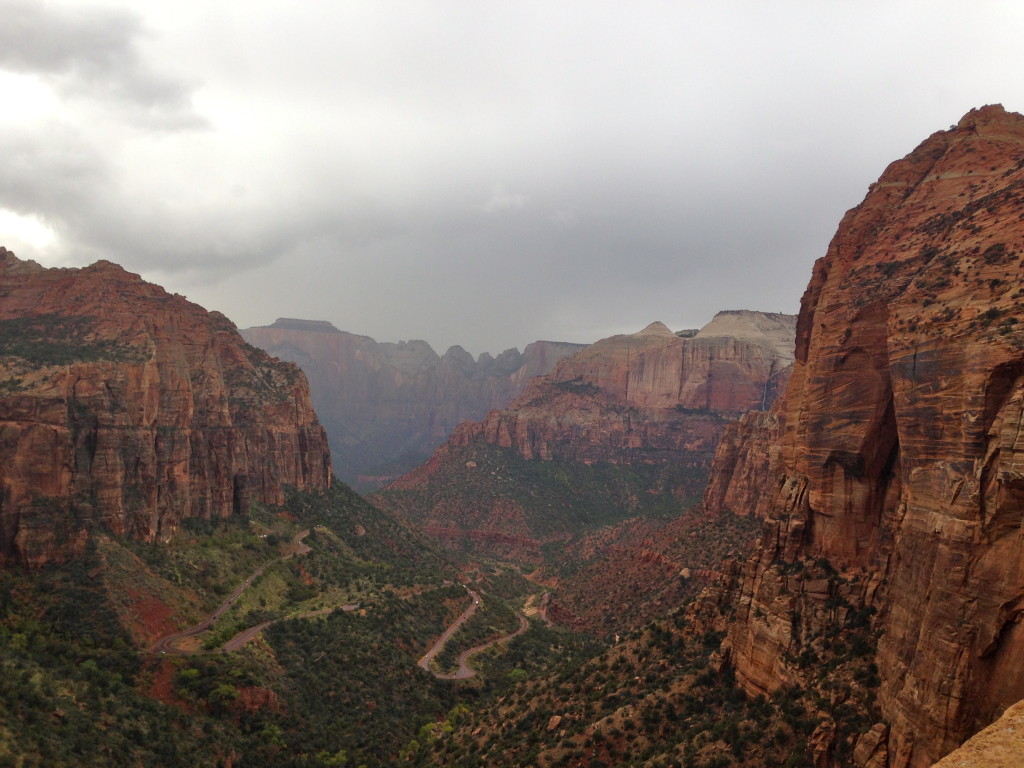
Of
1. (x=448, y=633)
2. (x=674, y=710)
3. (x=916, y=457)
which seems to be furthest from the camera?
(x=448, y=633)

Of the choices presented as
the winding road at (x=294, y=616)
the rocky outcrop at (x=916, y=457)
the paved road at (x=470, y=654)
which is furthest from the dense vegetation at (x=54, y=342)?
the rocky outcrop at (x=916, y=457)

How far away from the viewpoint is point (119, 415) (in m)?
76.2

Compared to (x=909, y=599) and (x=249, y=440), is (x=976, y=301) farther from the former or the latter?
(x=249, y=440)

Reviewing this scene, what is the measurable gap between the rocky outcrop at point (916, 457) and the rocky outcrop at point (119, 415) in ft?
216

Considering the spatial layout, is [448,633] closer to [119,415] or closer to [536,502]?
[119,415]

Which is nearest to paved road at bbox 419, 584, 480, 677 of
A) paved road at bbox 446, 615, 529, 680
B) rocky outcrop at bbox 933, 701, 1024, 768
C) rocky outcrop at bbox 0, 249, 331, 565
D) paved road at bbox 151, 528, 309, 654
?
paved road at bbox 446, 615, 529, 680

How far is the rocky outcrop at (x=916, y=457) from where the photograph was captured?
79.6ft

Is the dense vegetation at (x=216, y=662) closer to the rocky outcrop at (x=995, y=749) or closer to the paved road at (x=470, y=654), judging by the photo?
the paved road at (x=470, y=654)

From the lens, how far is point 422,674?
75.1m

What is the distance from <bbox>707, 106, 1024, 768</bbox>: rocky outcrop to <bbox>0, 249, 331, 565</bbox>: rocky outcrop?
2587 inches

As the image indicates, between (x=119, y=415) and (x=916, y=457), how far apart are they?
77782 millimetres

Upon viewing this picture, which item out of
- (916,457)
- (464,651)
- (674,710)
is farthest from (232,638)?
(916,457)

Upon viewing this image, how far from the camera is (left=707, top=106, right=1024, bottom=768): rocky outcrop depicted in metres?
24.3

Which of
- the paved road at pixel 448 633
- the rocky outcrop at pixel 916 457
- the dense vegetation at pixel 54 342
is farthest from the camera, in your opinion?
the paved road at pixel 448 633
